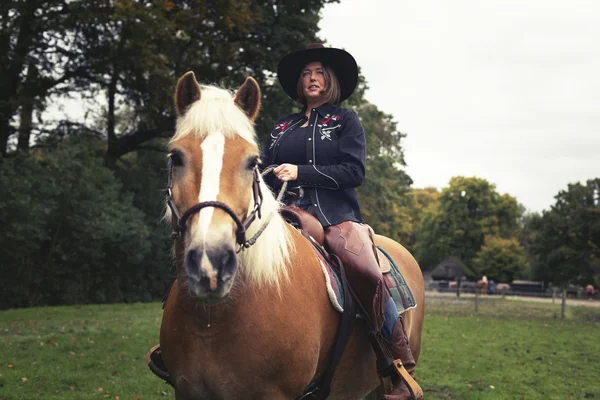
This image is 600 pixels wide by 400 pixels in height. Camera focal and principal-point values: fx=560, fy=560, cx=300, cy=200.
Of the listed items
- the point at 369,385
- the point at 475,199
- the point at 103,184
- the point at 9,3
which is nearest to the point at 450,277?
the point at 475,199

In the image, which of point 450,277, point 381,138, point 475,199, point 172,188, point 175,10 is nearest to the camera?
point 172,188

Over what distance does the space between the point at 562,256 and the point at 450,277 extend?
48.3ft

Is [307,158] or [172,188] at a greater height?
[307,158]

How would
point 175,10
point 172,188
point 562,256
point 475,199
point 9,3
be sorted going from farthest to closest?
point 475,199 < point 562,256 < point 175,10 < point 9,3 < point 172,188

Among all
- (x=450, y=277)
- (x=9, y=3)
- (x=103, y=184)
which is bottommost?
(x=450, y=277)

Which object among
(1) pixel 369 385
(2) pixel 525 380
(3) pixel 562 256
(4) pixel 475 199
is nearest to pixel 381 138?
(3) pixel 562 256

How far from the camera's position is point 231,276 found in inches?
102

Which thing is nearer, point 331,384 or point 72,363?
point 331,384

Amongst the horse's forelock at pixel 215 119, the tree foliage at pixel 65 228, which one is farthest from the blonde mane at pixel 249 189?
the tree foliage at pixel 65 228

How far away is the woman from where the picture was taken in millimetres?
4004

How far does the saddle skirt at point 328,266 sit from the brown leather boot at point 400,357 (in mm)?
363

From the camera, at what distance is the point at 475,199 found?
240 ft

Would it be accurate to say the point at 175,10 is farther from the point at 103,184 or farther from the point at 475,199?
the point at 475,199

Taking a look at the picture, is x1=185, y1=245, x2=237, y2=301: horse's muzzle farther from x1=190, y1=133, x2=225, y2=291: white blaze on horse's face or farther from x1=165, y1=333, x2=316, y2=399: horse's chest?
x1=165, y1=333, x2=316, y2=399: horse's chest
